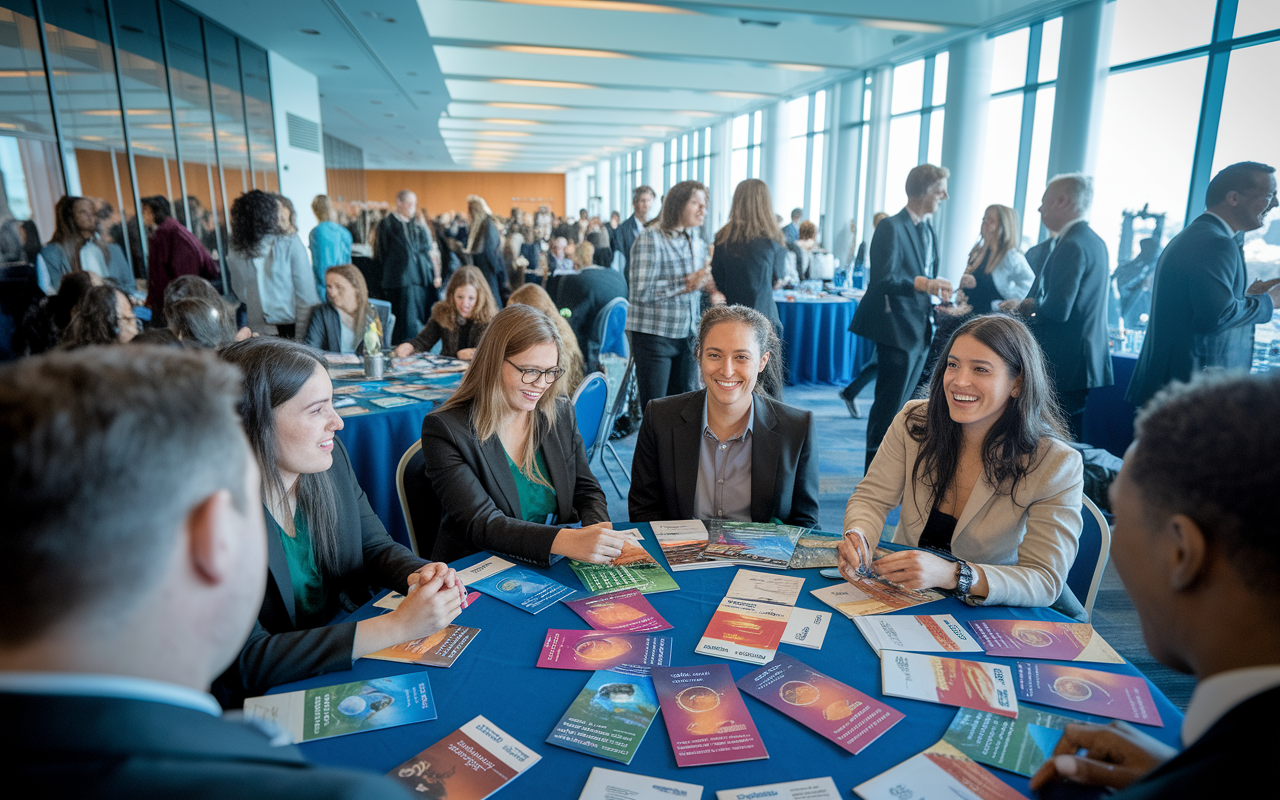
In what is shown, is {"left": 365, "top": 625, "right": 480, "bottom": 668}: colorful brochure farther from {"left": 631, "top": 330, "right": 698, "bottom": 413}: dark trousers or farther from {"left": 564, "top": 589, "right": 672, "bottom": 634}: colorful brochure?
{"left": 631, "top": 330, "right": 698, "bottom": 413}: dark trousers

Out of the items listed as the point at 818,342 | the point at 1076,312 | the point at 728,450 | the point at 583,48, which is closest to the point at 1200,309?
the point at 1076,312

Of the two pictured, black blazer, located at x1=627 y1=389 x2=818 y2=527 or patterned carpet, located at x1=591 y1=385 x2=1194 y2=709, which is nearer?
black blazer, located at x1=627 y1=389 x2=818 y2=527

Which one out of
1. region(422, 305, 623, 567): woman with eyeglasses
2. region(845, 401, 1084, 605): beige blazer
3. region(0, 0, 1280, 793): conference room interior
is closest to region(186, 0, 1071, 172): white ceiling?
region(0, 0, 1280, 793): conference room interior

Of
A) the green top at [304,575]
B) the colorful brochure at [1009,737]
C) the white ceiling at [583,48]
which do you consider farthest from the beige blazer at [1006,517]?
the white ceiling at [583,48]

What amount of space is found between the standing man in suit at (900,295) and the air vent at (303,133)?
26.9 feet

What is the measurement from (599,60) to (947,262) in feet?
18.2

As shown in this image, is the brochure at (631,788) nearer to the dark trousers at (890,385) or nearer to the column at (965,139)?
the dark trousers at (890,385)

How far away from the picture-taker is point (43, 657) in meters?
0.47

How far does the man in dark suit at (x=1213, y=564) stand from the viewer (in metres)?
0.60

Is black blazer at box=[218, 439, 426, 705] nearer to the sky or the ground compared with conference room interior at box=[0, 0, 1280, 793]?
nearer to the ground

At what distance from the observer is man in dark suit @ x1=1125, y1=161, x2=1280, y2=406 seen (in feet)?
9.89

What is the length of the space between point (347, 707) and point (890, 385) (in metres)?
3.73

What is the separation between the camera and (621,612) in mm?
1408

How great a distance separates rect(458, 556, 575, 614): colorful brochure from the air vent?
9.35 meters
